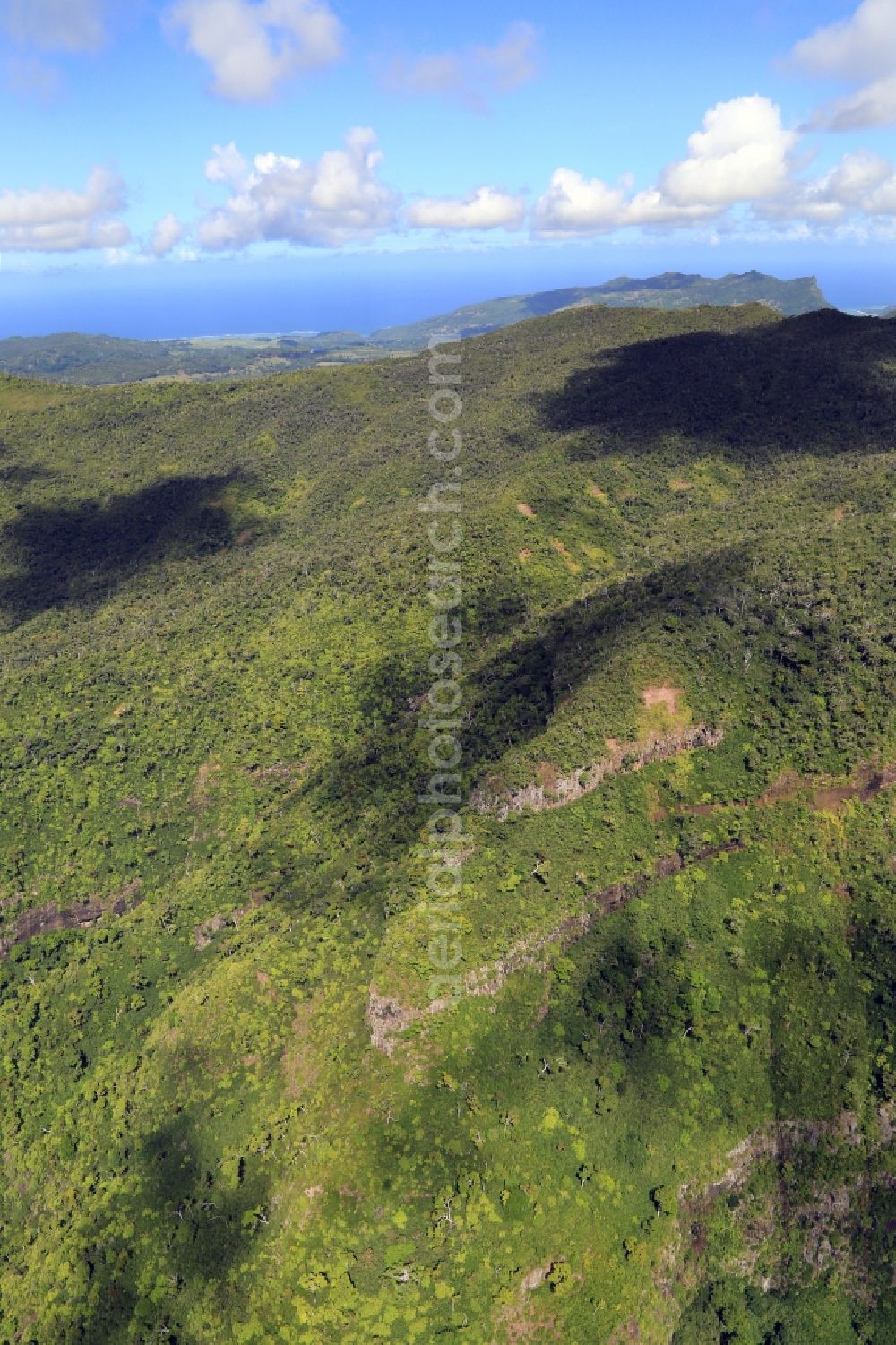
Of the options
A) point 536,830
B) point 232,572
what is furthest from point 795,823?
point 232,572

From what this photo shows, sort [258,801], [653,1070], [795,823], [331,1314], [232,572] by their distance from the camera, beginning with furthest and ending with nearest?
[232,572] < [258,801] < [795,823] < [653,1070] < [331,1314]

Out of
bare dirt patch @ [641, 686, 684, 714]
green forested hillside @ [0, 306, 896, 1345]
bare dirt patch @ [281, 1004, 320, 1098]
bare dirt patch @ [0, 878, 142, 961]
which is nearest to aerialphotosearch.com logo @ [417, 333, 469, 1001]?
green forested hillside @ [0, 306, 896, 1345]

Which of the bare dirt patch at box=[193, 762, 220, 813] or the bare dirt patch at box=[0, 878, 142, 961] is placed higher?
the bare dirt patch at box=[193, 762, 220, 813]

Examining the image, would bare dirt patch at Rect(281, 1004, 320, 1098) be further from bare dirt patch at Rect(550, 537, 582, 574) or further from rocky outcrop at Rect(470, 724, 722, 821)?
bare dirt patch at Rect(550, 537, 582, 574)

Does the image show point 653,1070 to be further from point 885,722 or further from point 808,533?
point 808,533

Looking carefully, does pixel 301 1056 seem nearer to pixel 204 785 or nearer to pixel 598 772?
pixel 598 772

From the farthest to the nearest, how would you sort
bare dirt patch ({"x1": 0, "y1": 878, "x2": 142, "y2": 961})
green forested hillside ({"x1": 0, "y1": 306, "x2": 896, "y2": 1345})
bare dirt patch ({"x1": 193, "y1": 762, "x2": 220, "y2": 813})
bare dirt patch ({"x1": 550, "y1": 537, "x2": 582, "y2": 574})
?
bare dirt patch ({"x1": 550, "y1": 537, "x2": 582, "y2": 574}) → bare dirt patch ({"x1": 193, "y1": 762, "x2": 220, "y2": 813}) → bare dirt patch ({"x1": 0, "y1": 878, "x2": 142, "y2": 961}) → green forested hillside ({"x1": 0, "y1": 306, "x2": 896, "y2": 1345})

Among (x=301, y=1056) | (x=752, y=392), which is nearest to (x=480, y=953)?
(x=301, y=1056)

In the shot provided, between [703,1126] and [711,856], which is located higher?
[711,856]
